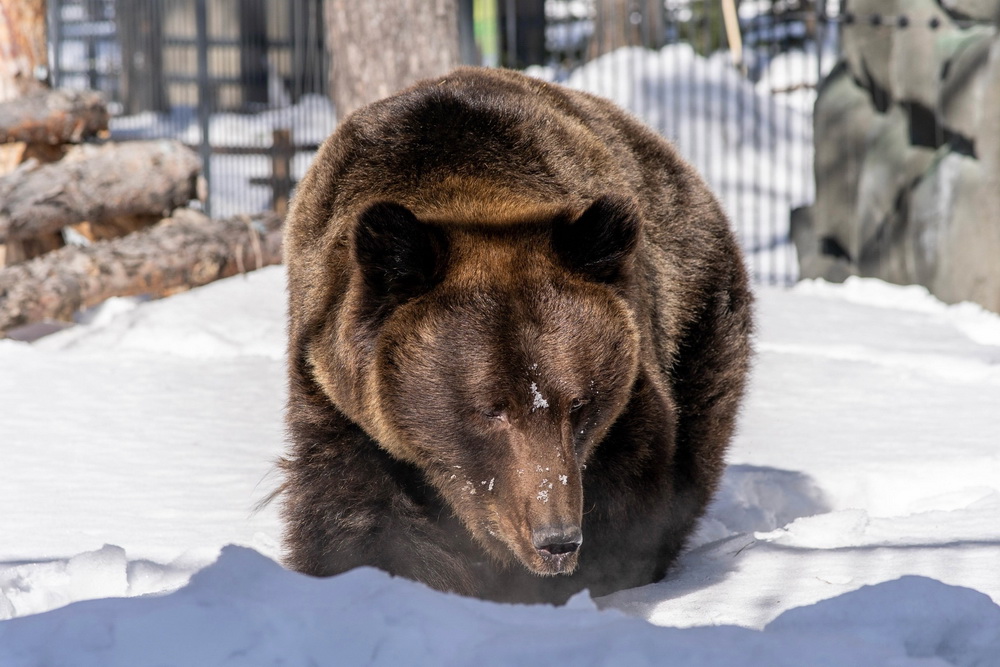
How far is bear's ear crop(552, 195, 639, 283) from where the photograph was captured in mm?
2799

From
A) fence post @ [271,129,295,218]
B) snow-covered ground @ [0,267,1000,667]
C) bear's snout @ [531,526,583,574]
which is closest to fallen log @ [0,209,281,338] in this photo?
snow-covered ground @ [0,267,1000,667]

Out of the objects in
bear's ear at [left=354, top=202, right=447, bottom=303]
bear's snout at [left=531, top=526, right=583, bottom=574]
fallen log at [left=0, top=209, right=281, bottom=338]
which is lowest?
fallen log at [left=0, top=209, right=281, bottom=338]

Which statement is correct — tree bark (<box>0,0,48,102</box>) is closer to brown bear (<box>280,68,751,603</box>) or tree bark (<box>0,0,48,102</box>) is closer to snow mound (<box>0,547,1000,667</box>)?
brown bear (<box>280,68,751,603</box>)

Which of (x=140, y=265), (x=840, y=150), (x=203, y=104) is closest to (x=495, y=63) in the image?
(x=203, y=104)

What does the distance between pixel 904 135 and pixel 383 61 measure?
4510mm

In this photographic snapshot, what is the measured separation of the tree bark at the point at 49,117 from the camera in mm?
8336

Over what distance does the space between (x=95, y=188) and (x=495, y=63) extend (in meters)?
9.01

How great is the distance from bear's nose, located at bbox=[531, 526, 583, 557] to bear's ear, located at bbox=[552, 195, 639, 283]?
0.72m

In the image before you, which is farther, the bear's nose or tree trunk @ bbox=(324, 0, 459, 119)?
tree trunk @ bbox=(324, 0, 459, 119)

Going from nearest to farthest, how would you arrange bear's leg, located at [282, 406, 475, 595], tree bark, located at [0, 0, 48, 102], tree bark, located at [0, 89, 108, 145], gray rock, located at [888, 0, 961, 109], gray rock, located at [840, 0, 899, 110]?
bear's leg, located at [282, 406, 475, 595] < tree bark, located at [0, 89, 108, 145] < gray rock, located at [888, 0, 961, 109] < tree bark, located at [0, 0, 48, 102] < gray rock, located at [840, 0, 899, 110]

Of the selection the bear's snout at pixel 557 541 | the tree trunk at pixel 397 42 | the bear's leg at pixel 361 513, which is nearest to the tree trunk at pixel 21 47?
the tree trunk at pixel 397 42

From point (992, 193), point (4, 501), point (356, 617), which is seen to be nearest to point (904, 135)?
point (992, 193)

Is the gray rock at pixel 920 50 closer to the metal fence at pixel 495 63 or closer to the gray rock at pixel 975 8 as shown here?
the gray rock at pixel 975 8

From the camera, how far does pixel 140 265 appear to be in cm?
776
